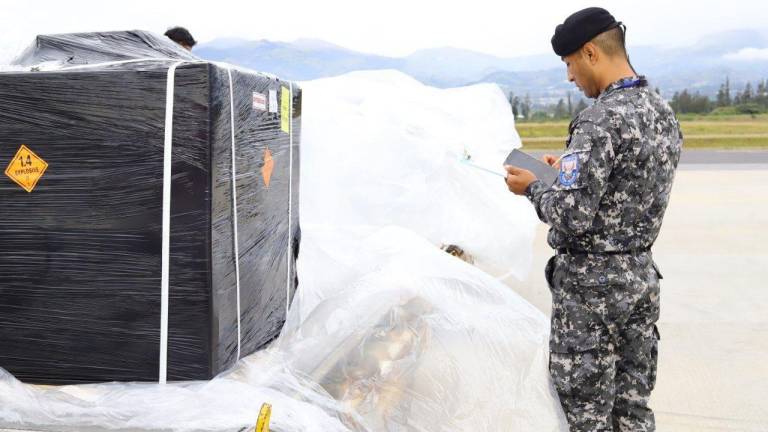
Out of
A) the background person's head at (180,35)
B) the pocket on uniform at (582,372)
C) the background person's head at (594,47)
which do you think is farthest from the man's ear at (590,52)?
the background person's head at (180,35)

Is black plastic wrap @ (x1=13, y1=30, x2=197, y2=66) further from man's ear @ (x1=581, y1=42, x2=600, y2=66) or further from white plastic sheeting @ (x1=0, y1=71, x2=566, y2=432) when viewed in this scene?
man's ear @ (x1=581, y1=42, x2=600, y2=66)

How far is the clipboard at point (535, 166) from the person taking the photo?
2406 millimetres

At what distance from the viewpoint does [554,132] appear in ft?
107

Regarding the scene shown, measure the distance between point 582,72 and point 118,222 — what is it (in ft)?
4.52

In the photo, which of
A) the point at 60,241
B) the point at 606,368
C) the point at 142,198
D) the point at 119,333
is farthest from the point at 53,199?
the point at 606,368

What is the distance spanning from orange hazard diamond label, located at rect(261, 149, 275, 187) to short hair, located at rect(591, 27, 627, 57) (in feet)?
3.34

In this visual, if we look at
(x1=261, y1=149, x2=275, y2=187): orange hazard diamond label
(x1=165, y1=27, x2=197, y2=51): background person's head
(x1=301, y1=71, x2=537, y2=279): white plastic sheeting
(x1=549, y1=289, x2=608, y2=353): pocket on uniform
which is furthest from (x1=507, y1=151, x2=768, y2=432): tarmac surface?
(x1=165, y1=27, x2=197, y2=51): background person's head

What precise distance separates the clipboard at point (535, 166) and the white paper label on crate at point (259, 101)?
796mm

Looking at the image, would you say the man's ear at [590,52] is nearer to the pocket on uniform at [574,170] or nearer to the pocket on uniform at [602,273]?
A: the pocket on uniform at [574,170]

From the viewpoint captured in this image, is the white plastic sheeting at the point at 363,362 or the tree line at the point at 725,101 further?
the tree line at the point at 725,101

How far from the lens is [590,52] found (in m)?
2.26

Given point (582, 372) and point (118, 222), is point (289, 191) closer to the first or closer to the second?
point (118, 222)

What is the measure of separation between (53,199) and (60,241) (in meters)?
0.11

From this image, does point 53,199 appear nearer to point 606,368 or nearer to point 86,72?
point 86,72
